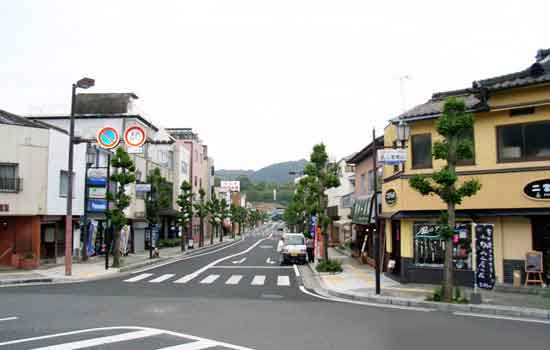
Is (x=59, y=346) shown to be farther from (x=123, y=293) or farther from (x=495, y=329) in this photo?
(x=495, y=329)

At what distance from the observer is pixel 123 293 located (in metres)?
16.1

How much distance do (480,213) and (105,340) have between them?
13.7 metres

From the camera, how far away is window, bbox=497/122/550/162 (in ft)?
55.0

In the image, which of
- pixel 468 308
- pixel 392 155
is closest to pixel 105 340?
pixel 468 308

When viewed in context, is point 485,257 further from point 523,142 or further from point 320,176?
point 320,176

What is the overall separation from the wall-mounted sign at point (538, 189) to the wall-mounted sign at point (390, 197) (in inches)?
202

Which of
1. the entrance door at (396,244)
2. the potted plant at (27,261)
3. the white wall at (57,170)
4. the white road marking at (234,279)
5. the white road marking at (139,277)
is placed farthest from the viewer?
the white wall at (57,170)

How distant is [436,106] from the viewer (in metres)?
20.0

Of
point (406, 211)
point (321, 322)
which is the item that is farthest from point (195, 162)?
point (321, 322)

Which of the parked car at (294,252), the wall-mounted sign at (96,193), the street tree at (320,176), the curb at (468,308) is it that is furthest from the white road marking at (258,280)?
the wall-mounted sign at (96,193)

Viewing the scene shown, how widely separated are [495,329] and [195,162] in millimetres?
54856

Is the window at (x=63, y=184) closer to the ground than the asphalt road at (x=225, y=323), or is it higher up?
higher up

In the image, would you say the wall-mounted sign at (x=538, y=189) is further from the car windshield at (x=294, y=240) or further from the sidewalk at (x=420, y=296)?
the car windshield at (x=294, y=240)

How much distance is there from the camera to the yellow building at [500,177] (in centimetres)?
1664
